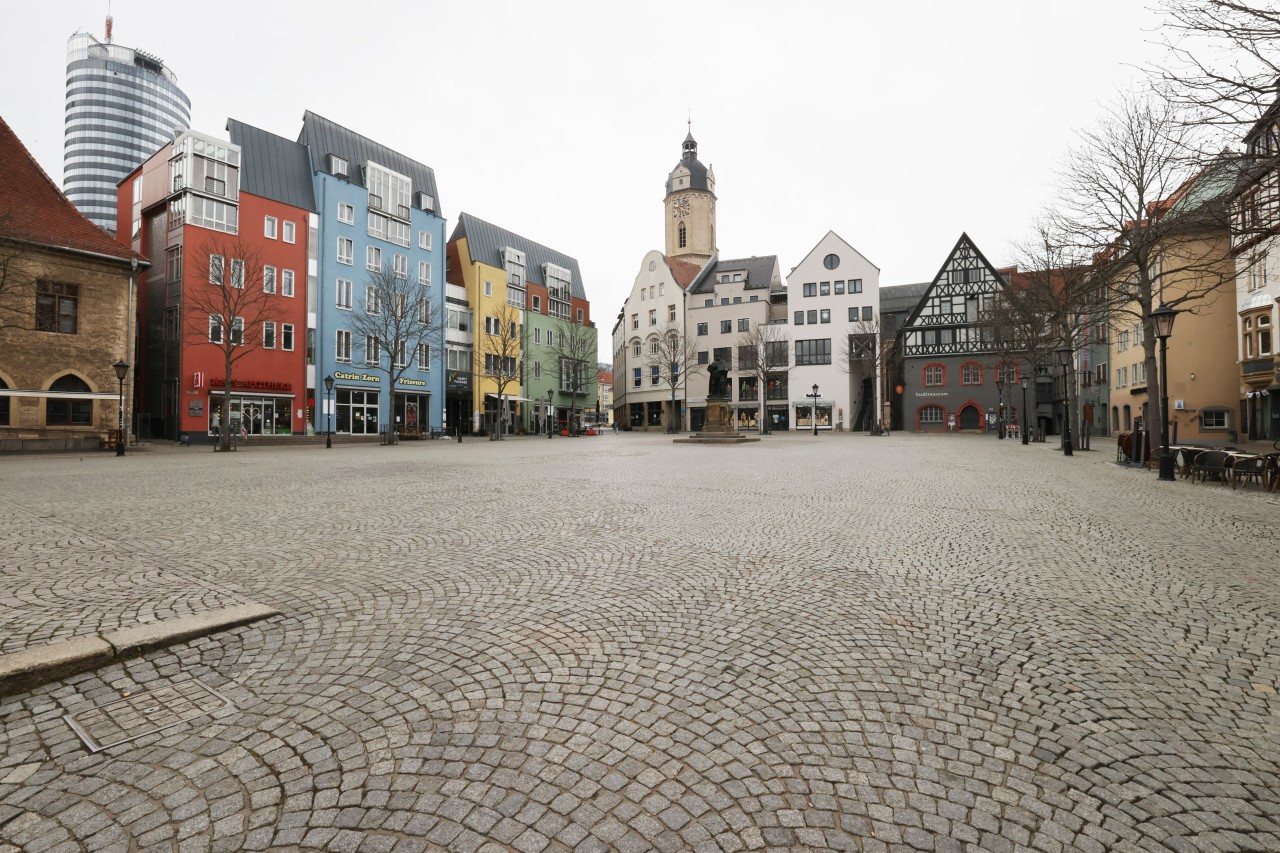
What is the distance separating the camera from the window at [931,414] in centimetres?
5850

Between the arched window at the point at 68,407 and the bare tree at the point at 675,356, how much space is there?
154 ft

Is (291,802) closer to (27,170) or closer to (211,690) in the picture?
(211,690)

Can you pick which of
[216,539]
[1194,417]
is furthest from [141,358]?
[1194,417]

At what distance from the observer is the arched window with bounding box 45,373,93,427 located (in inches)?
1082

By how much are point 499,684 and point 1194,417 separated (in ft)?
144

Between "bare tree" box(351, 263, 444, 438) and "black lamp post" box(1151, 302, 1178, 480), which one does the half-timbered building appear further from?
"bare tree" box(351, 263, 444, 438)

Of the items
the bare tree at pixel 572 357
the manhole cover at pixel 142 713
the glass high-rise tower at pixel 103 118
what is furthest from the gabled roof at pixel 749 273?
the glass high-rise tower at pixel 103 118

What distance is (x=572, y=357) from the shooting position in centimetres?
6288

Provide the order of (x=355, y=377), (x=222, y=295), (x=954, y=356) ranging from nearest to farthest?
(x=222, y=295) < (x=355, y=377) < (x=954, y=356)

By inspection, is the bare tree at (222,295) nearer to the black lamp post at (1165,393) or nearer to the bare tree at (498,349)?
the bare tree at (498,349)

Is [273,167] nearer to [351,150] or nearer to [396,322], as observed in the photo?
[351,150]

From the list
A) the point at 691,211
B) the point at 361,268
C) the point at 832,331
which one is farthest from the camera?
the point at 691,211

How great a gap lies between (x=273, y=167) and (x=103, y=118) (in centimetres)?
9403

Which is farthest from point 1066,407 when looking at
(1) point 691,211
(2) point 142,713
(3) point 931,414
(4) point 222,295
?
(1) point 691,211
